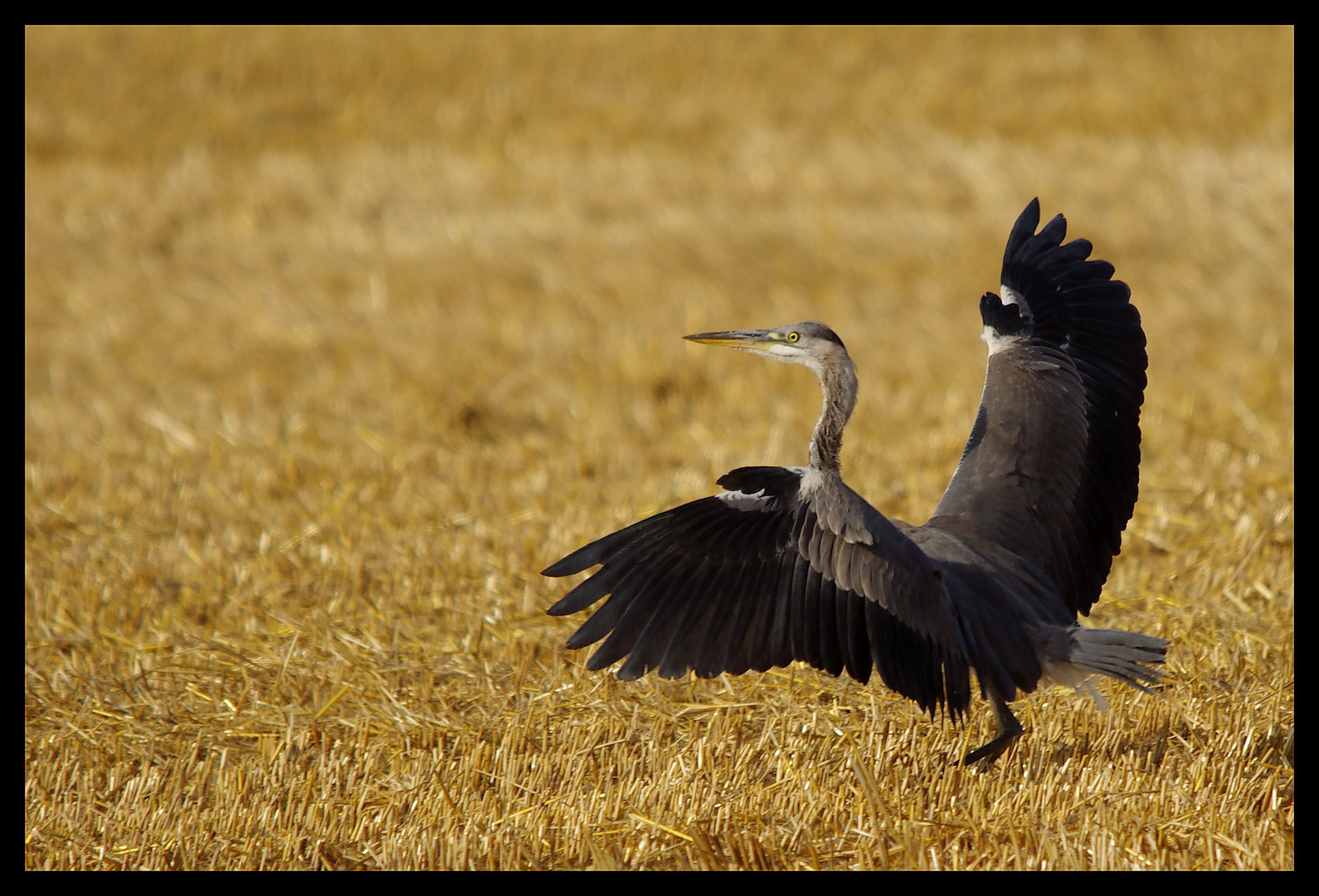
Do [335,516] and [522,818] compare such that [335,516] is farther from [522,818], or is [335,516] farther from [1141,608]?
[1141,608]

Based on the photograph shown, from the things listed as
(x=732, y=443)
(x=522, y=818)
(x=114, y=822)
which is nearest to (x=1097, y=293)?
(x=522, y=818)

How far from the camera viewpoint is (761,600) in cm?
378

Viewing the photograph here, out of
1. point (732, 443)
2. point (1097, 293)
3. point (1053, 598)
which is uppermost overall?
point (1097, 293)

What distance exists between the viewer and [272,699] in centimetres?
483

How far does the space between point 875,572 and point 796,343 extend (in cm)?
97

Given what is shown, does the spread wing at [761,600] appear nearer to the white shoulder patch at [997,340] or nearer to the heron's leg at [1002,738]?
the heron's leg at [1002,738]

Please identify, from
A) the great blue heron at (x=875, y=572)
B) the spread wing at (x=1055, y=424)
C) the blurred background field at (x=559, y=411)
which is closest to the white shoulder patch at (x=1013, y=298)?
the spread wing at (x=1055, y=424)

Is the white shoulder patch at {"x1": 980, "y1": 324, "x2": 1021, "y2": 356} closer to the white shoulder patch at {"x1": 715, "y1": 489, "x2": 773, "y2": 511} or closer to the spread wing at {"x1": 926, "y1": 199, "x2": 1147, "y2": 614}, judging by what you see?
the spread wing at {"x1": 926, "y1": 199, "x2": 1147, "y2": 614}

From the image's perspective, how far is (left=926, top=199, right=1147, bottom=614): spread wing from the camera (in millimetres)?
4527

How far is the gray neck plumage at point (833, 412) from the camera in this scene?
159 inches

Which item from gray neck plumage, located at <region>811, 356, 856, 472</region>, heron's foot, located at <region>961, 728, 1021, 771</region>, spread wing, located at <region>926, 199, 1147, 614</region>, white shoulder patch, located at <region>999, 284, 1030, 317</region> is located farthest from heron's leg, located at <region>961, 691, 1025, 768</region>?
white shoulder patch, located at <region>999, 284, 1030, 317</region>

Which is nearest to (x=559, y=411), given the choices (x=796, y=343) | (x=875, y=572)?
(x=796, y=343)

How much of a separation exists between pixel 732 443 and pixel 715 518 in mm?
4233

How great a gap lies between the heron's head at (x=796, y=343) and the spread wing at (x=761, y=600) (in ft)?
2.03
